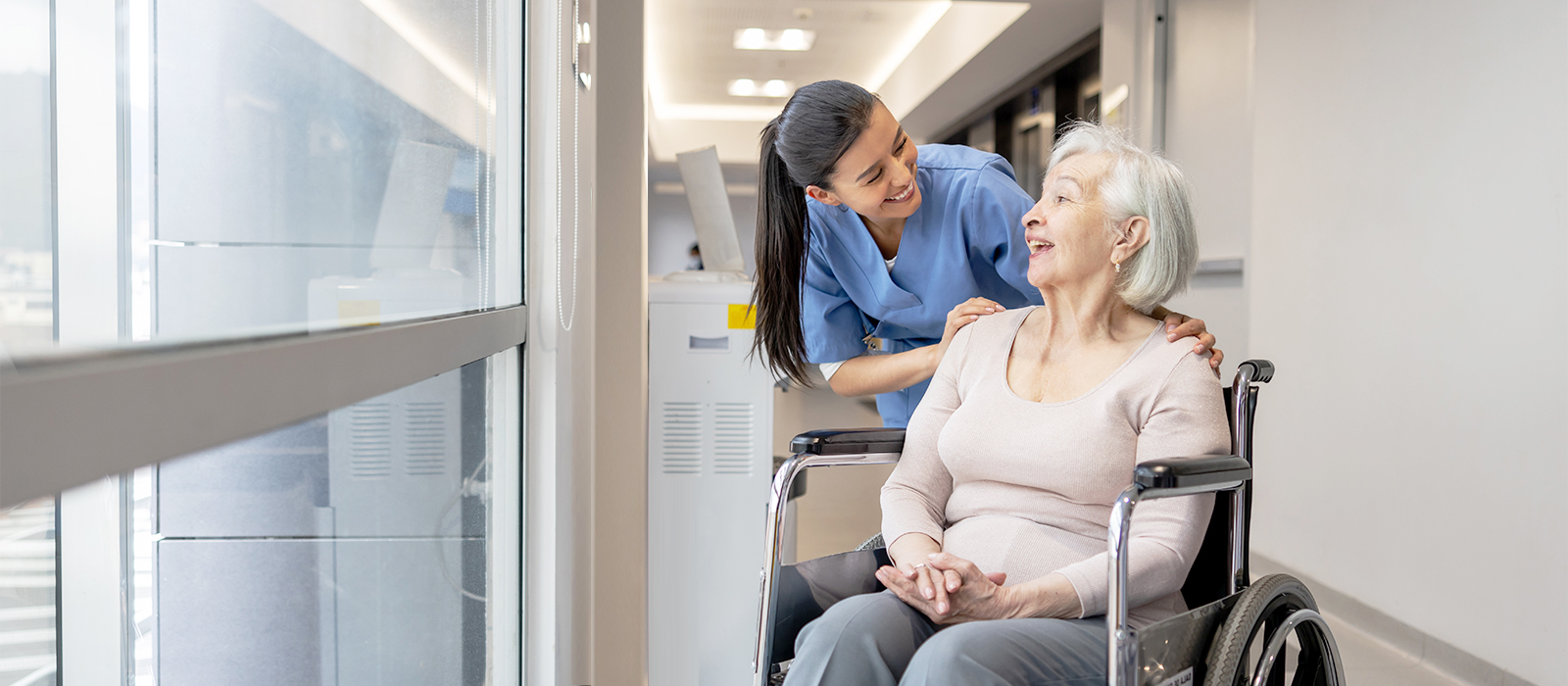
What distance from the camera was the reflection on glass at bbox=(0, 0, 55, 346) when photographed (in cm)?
40

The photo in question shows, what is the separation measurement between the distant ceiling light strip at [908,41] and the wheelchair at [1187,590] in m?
3.87

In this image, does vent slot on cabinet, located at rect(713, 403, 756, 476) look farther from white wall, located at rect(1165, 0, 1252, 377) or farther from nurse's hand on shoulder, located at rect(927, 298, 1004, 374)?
white wall, located at rect(1165, 0, 1252, 377)

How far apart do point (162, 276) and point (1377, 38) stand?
3260 millimetres

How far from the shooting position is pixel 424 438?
1128mm

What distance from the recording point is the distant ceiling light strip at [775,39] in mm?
5613

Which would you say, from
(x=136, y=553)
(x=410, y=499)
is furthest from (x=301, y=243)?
(x=410, y=499)

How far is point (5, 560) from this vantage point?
54cm

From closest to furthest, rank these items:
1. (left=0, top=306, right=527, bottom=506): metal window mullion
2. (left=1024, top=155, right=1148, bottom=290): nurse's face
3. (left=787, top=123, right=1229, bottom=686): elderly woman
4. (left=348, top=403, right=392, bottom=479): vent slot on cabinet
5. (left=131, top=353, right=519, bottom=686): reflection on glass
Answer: (left=0, top=306, right=527, bottom=506): metal window mullion
(left=131, top=353, right=519, bottom=686): reflection on glass
(left=348, top=403, right=392, bottom=479): vent slot on cabinet
(left=787, top=123, right=1229, bottom=686): elderly woman
(left=1024, top=155, right=1148, bottom=290): nurse's face

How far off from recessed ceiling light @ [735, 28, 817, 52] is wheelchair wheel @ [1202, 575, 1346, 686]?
4.82 m

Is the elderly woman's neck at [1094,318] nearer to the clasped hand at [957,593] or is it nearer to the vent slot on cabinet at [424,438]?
the clasped hand at [957,593]

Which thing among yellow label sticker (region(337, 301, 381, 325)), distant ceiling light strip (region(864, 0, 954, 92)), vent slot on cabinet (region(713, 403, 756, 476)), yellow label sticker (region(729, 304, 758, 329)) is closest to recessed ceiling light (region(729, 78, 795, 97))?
distant ceiling light strip (region(864, 0, 954, 92))

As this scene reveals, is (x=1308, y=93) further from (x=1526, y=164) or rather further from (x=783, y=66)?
(x=783, y=66)

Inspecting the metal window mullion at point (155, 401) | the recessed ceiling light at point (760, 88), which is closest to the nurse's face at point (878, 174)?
the metal window mullion at point (155, 401)

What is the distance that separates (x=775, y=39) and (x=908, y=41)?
884 millimetres
